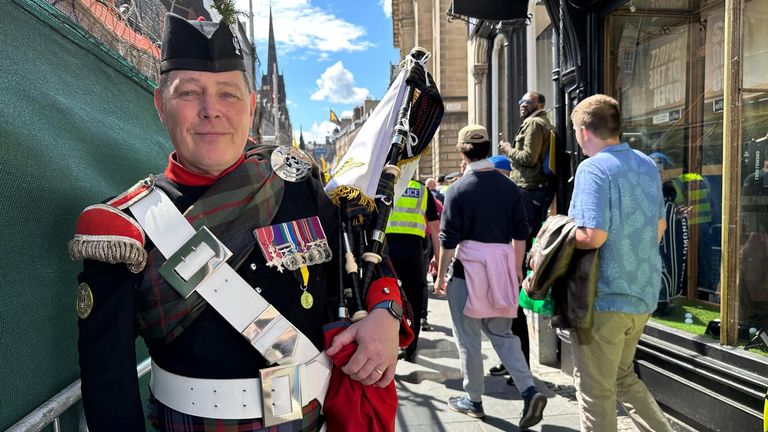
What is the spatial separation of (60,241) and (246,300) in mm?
531

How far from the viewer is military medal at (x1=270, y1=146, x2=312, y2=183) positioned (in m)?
1.58

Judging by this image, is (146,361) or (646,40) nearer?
(146,361)

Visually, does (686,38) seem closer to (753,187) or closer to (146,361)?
(753,187)

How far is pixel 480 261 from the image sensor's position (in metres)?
3.66

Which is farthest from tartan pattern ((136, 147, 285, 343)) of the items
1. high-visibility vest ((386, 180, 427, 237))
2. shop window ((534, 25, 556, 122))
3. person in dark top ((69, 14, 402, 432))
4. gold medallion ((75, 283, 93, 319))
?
shop window ((534, 25, 556, 122))

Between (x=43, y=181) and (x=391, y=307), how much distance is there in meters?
1.00

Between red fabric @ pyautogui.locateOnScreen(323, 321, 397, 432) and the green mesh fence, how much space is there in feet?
2.38

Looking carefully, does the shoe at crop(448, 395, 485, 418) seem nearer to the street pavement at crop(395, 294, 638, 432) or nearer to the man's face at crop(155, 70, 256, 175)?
the street pavement at crop(395, 294, 638, 432)

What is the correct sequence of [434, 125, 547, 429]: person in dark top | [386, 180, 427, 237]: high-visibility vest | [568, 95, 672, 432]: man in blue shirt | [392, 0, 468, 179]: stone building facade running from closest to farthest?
[568, 95, 672, 432]: man in blue shirt, [434, 125, 547, 429]: person in dark top, [386, 180, 427, 237]: high-visibility vest, [392, 0, 468, 179]: stone building facade

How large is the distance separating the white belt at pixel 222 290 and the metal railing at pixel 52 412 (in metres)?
0.21

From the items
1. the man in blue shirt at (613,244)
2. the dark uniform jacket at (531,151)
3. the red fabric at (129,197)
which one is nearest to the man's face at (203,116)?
the red fabric at (129,197)

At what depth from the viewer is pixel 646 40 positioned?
14.6 ft

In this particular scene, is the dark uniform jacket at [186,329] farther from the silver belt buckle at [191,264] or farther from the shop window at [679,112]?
the shop window at [679,112]

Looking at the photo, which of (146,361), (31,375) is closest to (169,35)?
(31,375)
